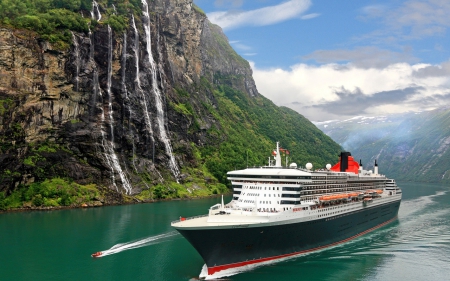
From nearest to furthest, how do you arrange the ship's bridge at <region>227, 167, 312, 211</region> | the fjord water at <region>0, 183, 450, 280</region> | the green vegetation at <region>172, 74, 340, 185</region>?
the fjord water at <region>0, 183, 450, 280</region>
the ship's bridge at <region>227, 167, 312, 211</region>
the green vegetation at <region>172, 74, 340, 185</region>

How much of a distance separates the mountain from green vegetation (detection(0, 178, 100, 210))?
0.20m

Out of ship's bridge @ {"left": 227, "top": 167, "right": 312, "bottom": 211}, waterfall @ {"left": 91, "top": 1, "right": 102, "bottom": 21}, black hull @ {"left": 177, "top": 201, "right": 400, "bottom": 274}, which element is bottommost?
black hull @ {"left": 177, "top": 201, "right": 400, "bottom": 274}

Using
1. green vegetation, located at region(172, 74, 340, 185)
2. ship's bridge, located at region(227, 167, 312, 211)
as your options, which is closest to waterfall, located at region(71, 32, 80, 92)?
green vegetation, located at region(172, 74, 340, 185)

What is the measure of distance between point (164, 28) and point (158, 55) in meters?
24.2

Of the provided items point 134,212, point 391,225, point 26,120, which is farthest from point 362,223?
point 26,120

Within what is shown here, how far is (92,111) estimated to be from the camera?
324 feet

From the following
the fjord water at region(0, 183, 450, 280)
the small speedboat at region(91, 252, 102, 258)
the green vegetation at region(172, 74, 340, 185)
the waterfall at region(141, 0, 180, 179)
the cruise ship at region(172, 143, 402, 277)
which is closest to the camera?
the cruise ship at region(172, 143, 402, 277)

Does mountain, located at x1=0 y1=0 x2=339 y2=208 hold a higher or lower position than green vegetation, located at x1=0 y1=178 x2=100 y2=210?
higher

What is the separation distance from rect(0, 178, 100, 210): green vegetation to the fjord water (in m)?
8.40

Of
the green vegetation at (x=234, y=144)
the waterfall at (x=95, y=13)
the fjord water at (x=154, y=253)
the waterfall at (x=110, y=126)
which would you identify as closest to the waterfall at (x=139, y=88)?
the waterfall at (x=110, y=126)

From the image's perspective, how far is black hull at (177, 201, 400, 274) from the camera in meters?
36.6

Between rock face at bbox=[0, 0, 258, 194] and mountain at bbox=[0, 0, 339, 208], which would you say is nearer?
mountain at bbox=[0, 0, 339, 208]

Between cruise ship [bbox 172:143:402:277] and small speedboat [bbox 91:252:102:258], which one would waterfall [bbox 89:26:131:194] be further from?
cruise ship [bbox 172:143:402:277]

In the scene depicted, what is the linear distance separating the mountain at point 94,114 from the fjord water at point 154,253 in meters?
18.9
